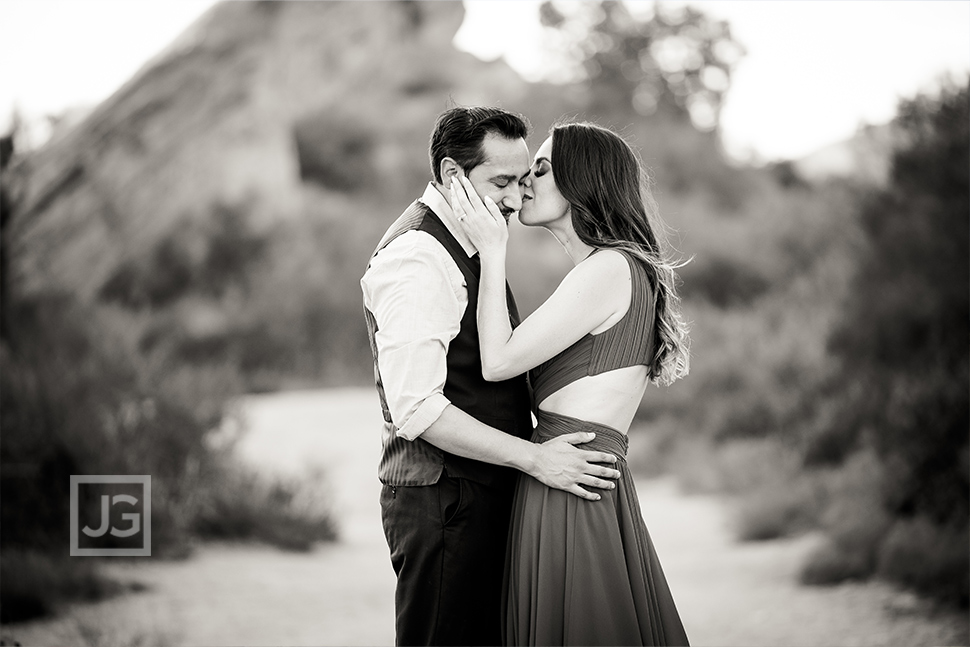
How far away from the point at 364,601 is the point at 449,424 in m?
4.85

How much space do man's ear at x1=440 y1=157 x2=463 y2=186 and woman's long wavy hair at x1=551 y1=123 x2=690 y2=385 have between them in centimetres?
32

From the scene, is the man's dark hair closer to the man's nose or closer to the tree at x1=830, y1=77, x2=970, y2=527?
the man's nose

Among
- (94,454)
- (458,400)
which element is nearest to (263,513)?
(94,454)

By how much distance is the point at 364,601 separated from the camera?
7.13 metres

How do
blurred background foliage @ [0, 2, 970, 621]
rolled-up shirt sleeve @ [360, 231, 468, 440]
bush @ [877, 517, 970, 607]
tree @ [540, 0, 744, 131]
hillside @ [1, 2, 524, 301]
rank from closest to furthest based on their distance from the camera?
rolled-up shirt sleeve @ [360, 231, 468, 440], bush @ [877, 517, 970, 607], blurred background foliage @ [0, 2, 970, 621], hillside @ [1, 2, 524, 301], tree @ [540, 0, 744, 131]

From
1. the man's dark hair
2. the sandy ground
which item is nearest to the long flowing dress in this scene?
the man's dark hair

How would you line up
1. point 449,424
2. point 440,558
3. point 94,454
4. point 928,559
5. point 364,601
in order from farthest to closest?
1. point 94,454
2. point 364,601
3. point 928,559
4. point 440,558
5. point 449,424

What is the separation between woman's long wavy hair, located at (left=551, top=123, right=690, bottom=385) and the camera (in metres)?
3.05

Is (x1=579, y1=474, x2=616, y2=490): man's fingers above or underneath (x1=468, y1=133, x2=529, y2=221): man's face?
underneath

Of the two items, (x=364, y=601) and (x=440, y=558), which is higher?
(x=440, y=558)

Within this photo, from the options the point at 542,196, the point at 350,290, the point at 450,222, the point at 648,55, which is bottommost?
the point at 450,222

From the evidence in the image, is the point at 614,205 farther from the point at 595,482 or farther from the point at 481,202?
the point at 595,482

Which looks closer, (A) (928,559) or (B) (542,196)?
(B) (542,196)

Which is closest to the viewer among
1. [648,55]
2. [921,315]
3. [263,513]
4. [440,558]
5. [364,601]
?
[440,558]
